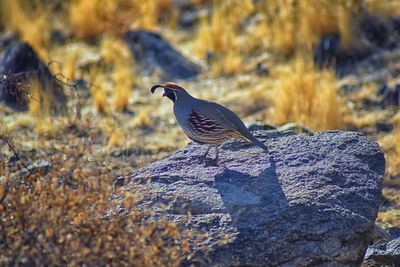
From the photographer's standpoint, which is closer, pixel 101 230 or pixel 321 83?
pixel 101 230

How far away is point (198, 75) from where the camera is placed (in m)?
12.2

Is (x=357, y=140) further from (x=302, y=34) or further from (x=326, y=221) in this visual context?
(x=302, y=34)

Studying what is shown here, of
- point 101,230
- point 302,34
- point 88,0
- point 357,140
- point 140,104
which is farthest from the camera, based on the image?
point 88,0

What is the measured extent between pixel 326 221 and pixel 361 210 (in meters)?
0.32

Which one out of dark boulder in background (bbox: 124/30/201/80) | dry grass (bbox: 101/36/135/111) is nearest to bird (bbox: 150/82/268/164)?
dry grass (bbox: 101/36/135/111)

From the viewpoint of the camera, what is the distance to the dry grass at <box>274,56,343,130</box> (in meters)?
9.52

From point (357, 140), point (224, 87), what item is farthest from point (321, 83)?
point (357, 140)

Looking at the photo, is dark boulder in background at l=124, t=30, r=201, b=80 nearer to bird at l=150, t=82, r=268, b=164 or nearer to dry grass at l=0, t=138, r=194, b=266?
bird at l=150, t=82, r=268, b=164

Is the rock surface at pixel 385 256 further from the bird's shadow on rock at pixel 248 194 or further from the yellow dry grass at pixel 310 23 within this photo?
the yellow dry grass at pixel 310 23

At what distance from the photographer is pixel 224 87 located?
11570mm

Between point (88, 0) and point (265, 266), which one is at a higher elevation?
point (88, 0)

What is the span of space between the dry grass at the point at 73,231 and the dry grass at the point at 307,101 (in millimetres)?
5086

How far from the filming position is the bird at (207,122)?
6082mm

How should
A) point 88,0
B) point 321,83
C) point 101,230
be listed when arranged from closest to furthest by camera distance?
point 101,230 → point 321,83 → point 88,0
